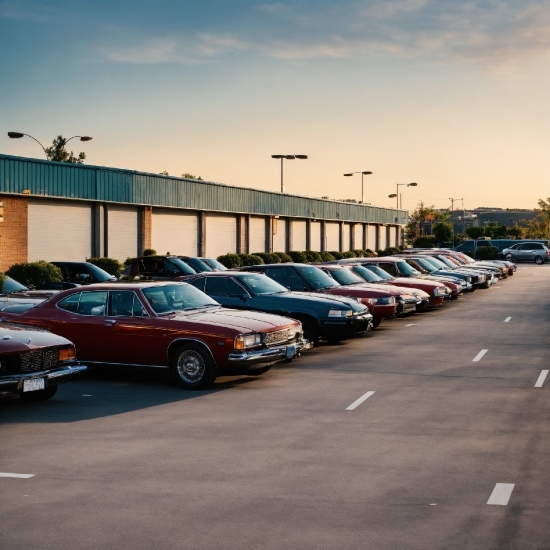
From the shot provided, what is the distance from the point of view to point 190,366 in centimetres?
1446

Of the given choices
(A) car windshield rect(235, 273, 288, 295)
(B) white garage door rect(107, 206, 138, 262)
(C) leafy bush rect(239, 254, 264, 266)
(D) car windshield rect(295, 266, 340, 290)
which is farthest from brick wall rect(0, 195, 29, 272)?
(A) car windshield rect(235, 273, 288, 295)

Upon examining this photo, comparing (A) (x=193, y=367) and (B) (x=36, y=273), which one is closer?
(A) (x=193, y=367)

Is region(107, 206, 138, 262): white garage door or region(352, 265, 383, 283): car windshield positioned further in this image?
region(107, 206, 138, 262): white garage door

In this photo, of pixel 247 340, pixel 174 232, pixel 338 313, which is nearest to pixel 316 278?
pixel 338 313

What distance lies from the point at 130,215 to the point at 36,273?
13086mm

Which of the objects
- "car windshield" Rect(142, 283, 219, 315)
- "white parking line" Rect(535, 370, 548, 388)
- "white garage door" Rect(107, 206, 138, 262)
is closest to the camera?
"white parking line" Rect(535, 370, 548, 388)

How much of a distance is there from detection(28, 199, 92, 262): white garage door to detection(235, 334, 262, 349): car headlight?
2515 cm

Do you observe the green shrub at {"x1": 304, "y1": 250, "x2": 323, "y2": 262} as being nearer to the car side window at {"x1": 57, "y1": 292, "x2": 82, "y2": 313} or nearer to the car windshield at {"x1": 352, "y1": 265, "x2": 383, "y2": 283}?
the car windshield at {"x1": 352, "y1": 265, "x2": 383, "y2": 283}

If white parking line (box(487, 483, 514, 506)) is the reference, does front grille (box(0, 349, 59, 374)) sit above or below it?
above

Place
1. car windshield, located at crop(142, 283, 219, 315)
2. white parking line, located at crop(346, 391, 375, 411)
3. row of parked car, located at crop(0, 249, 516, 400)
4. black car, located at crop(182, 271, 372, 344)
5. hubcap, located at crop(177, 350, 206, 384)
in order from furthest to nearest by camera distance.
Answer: black car, located at crop(182, 271, 372, 344) → car windshield, located at crop(142, 283, 219, 315) → hubcap, located at crop(177, 350, 206, 384) → row of parked car, located at crop(0, 249, 516, 400) → white parking line, located at crop(346, 391, 375, 411)

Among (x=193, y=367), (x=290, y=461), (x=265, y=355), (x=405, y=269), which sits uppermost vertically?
(x=405, y=269)

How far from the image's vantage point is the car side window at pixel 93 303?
15.4 m

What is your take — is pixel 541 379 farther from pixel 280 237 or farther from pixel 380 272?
pixel 280 237

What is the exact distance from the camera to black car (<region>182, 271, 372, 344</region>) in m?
Answer: 19.2
